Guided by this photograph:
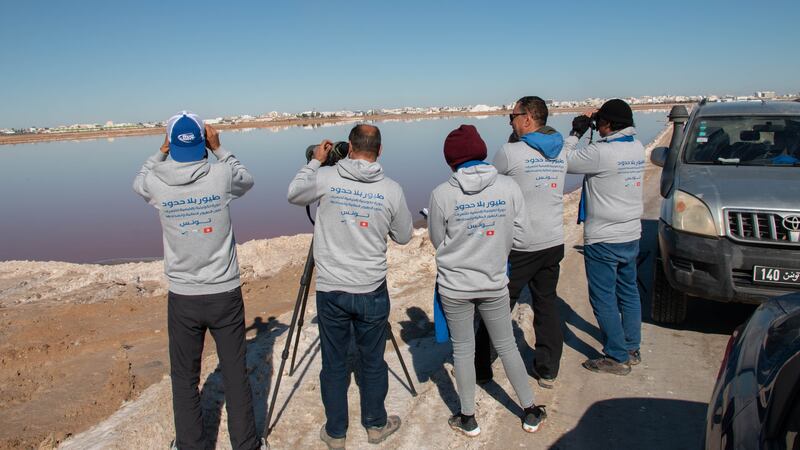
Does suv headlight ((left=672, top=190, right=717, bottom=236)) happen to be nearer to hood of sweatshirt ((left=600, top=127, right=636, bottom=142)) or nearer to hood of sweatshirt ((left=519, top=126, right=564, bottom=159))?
hood of sweatshirt ((left=600, top=127, right=636, bottom=142))

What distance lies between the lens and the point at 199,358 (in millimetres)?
3236

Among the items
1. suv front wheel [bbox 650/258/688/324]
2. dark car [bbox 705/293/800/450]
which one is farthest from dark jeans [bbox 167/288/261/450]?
suv front wheel [bbox 650/258/688/324]

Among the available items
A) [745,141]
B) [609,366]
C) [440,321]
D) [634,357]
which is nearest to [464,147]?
[440,321]

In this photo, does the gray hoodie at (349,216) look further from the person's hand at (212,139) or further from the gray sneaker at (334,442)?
→ the gray sneaker at (334,442)

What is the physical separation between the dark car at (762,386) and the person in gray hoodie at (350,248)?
1.81m

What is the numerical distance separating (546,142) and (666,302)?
2.46m

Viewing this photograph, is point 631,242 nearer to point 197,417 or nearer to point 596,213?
point 596,213

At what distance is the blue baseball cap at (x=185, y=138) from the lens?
3.00 meters

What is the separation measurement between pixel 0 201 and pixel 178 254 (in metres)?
24.3

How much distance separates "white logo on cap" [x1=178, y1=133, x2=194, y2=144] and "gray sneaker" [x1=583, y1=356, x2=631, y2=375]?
339 centimetres

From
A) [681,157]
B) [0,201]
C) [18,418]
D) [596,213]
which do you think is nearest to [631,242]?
[596,213]

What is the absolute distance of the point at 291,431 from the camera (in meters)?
3.74

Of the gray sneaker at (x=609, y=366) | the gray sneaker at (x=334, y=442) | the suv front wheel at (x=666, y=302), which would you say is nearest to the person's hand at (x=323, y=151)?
the gray sneaker at (x=334, y=442)

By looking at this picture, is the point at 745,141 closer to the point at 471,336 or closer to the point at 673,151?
the point at 673,151
